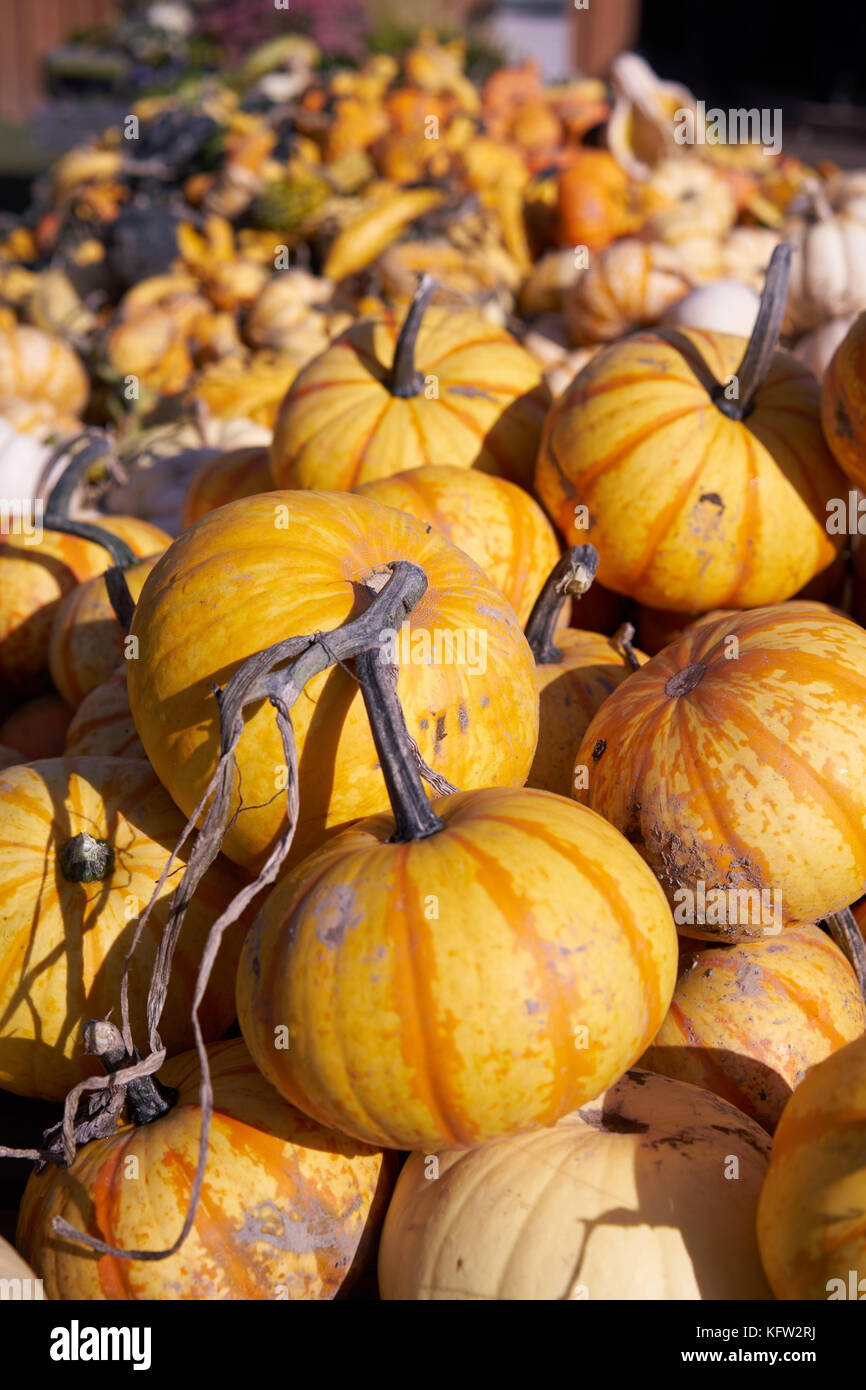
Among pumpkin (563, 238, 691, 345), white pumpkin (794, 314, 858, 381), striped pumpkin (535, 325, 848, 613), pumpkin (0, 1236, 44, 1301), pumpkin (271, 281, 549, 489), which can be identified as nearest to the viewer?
pumpkin (0, 1236, 44, 1301)

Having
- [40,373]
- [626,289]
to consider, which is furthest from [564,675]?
[40,373]

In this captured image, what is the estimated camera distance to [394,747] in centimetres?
139

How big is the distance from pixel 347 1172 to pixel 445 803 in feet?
1.82

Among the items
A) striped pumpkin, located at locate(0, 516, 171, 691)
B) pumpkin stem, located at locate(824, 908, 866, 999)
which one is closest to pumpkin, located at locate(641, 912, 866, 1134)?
pumpkin stem, located at locate(824, 908, 866, 999)

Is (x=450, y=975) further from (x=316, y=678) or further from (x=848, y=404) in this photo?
(x=848, y=404)

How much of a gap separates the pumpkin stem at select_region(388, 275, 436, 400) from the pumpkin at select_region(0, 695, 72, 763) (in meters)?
1.15

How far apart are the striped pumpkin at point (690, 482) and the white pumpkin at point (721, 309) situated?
1257 mm

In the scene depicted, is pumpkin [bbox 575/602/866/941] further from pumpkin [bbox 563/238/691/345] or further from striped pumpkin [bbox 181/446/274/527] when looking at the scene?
pumpkin [bbox 563/238/691/345]

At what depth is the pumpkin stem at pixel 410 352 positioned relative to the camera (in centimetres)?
241

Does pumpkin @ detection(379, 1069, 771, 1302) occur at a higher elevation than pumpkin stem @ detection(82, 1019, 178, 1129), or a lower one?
lower

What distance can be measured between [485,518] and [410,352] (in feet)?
1.76

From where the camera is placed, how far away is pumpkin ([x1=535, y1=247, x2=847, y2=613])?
7.09 feet

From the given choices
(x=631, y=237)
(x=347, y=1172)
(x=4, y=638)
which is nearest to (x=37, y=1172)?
(x=347, y=1172)

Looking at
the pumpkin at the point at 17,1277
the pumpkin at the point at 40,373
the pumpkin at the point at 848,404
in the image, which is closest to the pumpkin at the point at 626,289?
the pumpkin at the point at 848,404
